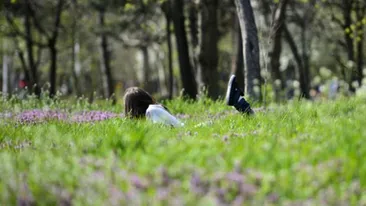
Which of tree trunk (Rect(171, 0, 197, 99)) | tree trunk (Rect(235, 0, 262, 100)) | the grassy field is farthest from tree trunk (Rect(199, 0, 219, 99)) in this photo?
the grassy field

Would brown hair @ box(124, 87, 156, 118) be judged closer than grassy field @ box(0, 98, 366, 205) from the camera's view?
No

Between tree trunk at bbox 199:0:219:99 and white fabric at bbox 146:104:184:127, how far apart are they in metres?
7.36

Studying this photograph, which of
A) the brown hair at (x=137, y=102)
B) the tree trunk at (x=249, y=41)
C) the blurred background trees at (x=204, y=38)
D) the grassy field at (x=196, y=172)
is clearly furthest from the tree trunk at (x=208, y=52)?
the grassy field at (x=196, y=172)

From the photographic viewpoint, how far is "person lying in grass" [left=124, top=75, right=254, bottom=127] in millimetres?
7805

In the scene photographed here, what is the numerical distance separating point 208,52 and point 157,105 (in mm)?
7449

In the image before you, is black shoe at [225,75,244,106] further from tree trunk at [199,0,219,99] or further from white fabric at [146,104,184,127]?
tree trunk at [199,0,219,99]

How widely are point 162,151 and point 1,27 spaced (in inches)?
1166

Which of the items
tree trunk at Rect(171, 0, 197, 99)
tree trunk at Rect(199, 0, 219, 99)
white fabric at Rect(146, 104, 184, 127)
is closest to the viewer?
white fabric at Rect(146, 104, 184, 127)

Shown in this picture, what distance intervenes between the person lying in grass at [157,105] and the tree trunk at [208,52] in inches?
271

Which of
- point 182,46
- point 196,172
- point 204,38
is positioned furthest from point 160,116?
point 182,46

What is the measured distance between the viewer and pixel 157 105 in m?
8.14

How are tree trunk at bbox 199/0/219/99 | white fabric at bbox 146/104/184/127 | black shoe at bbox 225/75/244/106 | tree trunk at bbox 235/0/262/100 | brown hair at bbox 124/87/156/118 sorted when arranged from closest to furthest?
1. white fabric at bbox 146/104/184/127
2. black shoe at bbox 225/75/244/106
3. brown hair at bbox 124/87/156/118
4. tree trunk at bbox 235/0/262/100
5. tree trunk at bbox 199/0/219/99

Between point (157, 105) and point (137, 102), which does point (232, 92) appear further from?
point (137, 102)

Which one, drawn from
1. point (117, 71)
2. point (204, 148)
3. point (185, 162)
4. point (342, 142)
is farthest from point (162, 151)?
point (117, 71)
